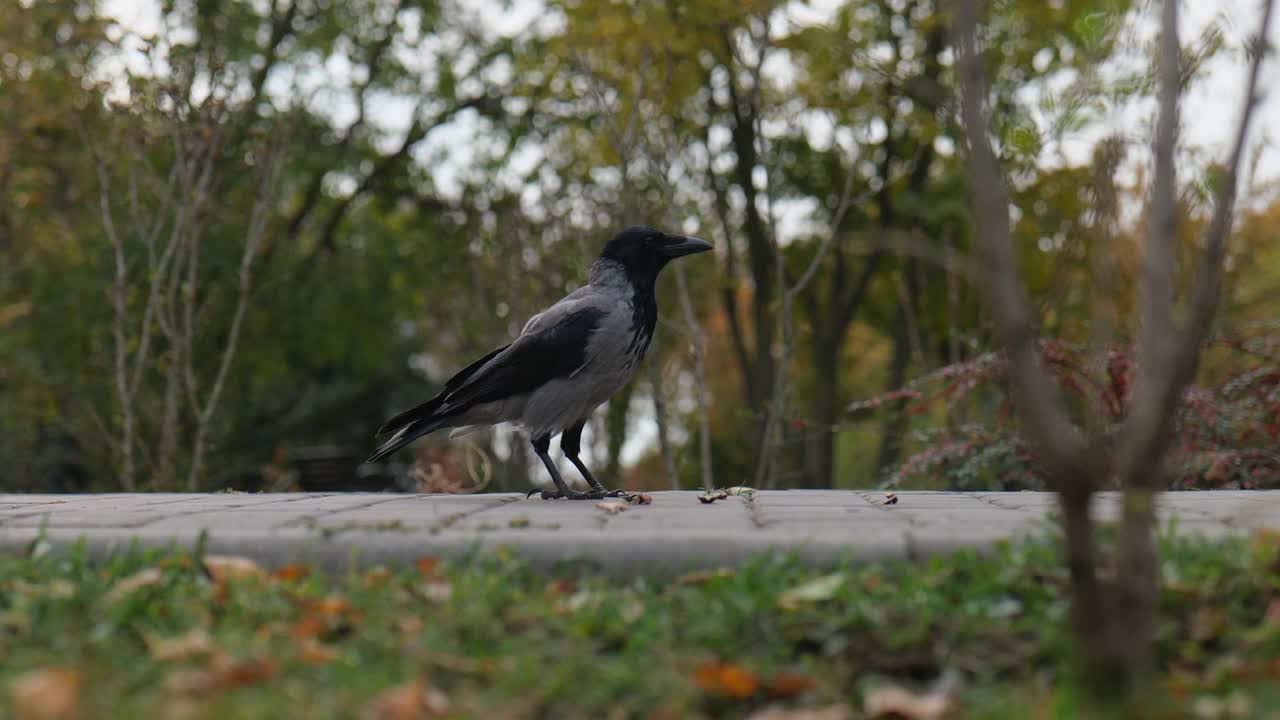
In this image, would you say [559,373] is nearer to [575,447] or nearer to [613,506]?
[575,447]

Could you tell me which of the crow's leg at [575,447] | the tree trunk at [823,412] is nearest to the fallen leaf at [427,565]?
the crow's leg at [575,447]

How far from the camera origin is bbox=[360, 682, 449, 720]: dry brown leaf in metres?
2.53

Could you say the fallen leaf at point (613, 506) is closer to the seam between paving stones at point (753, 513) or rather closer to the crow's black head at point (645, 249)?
the seam between paving stones at point (753, 513)

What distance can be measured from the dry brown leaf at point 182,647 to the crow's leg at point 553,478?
267 centimetres

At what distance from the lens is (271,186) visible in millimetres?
9914

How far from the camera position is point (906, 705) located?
2727 millimetres

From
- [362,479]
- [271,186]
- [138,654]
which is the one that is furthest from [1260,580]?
[362,479]

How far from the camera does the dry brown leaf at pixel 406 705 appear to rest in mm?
2529

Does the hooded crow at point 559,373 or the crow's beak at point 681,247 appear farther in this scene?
the crow's beak at point 681,247

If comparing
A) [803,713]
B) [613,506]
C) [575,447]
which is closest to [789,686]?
[803,713]

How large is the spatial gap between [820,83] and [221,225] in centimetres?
562

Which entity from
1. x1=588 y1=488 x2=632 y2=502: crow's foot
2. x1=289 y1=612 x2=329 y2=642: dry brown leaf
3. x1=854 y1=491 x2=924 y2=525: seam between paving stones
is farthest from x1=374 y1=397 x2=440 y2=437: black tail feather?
x1=289 y1=612 x2=329 y2=642: dry brown leaf

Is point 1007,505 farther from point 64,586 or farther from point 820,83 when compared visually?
point 820,83

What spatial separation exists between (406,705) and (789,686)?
0.85 meters
